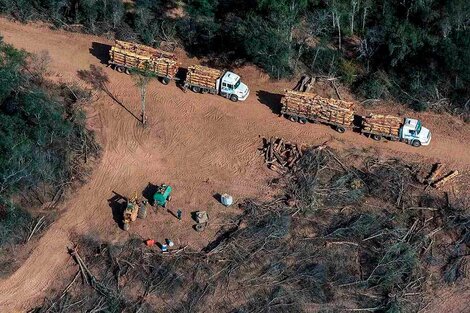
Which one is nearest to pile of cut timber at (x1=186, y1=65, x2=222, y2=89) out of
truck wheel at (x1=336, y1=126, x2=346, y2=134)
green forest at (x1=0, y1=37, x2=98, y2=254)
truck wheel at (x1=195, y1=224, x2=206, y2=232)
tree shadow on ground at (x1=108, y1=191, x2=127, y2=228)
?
green forest at (x1=0, y1=37, x2=98, y2=254)

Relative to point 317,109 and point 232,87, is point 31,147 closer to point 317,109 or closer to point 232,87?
point 232,87

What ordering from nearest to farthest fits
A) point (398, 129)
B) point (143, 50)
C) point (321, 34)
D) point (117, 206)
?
point (117, 206) < point (398, 129) < point (143, 50) < point (321, 34)

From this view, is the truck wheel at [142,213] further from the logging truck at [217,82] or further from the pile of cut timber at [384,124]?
the pile of cut timber at [384,124]

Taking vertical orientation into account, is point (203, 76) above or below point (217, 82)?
above

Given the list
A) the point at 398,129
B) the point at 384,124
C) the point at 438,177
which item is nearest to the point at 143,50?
the point at 384,124

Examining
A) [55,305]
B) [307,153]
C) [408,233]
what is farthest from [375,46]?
[55,305]

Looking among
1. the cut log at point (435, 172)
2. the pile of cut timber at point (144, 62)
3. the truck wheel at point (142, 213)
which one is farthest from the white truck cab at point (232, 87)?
the cut log at point (435, 172)

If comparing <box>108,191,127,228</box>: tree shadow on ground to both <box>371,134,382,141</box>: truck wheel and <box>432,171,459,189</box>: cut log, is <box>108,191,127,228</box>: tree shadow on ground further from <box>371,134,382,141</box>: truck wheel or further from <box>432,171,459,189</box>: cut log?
<box>432,171,459,189</box>: cut log

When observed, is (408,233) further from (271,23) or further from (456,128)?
(271,23)
